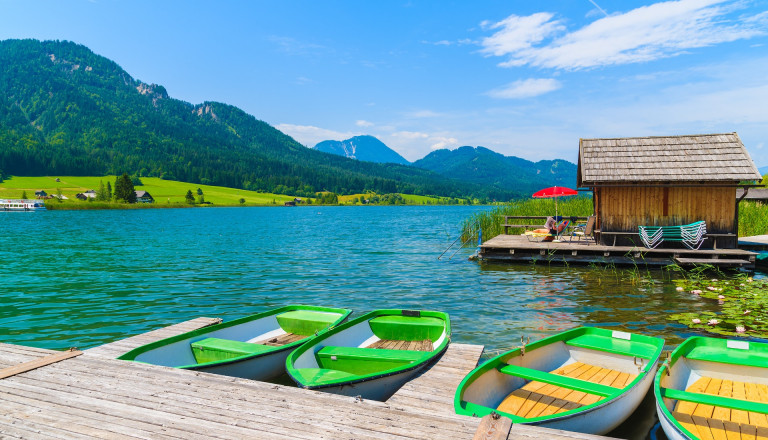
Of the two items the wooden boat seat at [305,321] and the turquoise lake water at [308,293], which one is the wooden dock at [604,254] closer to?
the turquoise lake water at [308,293]

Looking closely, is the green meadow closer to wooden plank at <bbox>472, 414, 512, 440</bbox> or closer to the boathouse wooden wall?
the boathouse wooden wall

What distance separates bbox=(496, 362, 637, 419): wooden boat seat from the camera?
17.4ft

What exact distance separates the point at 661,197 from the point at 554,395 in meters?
16.4

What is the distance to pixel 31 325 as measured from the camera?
1205 centimetres

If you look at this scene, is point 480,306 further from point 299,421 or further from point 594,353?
point 299,421

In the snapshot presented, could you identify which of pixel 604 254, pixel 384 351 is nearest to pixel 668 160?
pixel 604 254

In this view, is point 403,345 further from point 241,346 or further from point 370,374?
point 241,346

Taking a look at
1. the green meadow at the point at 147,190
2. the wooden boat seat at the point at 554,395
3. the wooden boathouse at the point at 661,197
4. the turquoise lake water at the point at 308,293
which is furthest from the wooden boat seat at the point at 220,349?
the green meadow at the point at 147,190

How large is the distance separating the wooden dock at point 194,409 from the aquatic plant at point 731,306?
8495 millimetres

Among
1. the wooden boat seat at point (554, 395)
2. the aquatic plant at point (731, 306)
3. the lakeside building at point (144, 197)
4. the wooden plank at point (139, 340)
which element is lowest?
the aquatic plant at point (731, 306)

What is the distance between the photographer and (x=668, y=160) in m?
18.9

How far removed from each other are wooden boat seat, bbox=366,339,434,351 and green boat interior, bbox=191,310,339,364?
1058mm

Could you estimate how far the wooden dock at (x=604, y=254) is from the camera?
1702 centimetres

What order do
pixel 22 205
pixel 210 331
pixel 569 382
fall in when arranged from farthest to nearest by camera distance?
pixel 22 205 → pixel 210 331 → pixel 569 382
